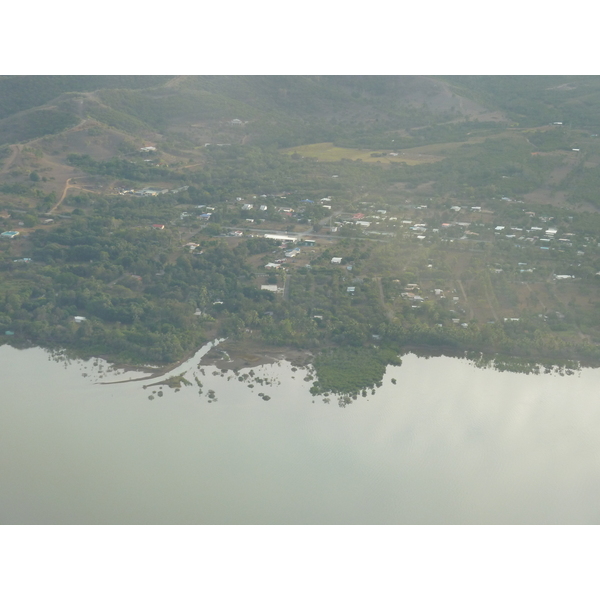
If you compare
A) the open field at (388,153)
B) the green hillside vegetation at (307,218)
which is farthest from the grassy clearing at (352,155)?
the green hillside vegetation at (307,218)

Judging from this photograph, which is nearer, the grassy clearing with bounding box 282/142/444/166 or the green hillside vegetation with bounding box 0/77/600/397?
the green hillside vegetation with bounding box 0/77/600/397

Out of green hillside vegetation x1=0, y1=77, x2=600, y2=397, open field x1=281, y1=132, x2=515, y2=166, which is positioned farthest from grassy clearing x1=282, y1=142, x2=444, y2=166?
green hillside vegetation x1=0, y1=77, x2=600, y2=397

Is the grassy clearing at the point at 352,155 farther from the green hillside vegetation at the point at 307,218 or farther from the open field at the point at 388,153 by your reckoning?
the green hillside vegetation at the point at 307,218

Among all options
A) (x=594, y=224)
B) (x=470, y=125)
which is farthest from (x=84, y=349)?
(x=470, y=125)

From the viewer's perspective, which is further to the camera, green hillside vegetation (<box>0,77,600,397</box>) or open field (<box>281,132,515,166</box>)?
open field (<box>281,132,515,166</box>)

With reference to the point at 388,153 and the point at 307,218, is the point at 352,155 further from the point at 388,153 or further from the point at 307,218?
the point at 307,218

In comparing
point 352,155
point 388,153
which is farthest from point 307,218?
point 388,153

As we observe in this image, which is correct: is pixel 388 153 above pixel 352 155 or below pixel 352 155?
above

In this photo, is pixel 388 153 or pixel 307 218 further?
pixel 388 153

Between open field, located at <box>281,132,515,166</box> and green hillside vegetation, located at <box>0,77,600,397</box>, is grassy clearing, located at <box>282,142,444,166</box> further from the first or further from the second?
green hillside vegetation, located at <box>0,77,600,397</box>

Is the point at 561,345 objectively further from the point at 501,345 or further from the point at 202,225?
the point at 202,225

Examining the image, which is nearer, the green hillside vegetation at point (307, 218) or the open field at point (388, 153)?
the green hillside vegetation at point (307, 218)
